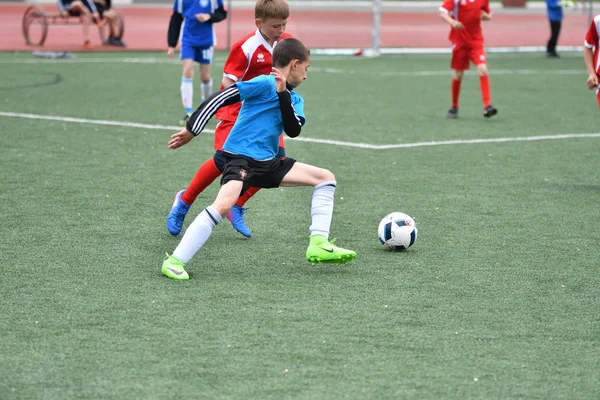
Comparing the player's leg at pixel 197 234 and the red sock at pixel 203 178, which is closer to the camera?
the player's leg at pixel 197 234

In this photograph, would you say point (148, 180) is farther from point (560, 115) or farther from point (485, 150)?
point (560, 115)

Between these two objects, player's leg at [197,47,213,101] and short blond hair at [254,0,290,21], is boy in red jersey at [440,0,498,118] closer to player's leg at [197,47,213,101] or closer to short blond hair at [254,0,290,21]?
player's leg at [197,47,213,101]

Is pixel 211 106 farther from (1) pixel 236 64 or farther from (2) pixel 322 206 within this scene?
(1) pixel 236 64

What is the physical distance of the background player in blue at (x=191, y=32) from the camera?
444 inches

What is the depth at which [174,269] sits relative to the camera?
17.3 ft

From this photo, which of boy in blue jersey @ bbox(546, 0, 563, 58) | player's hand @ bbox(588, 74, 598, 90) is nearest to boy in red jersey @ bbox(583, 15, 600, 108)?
player's hand @ bbox(588, 74, 598, 90)

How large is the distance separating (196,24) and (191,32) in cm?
11

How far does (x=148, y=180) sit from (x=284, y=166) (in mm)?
2854

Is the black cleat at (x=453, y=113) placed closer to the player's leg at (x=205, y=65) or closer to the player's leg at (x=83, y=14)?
the player's leg at (x=205, y=65)

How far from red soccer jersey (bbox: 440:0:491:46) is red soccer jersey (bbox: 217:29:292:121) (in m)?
6.29

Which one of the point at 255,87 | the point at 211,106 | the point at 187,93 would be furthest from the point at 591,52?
the point at 187,93

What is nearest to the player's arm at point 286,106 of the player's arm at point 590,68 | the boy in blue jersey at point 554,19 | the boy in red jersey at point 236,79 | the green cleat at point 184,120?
the boy in red jersey at point 236,79

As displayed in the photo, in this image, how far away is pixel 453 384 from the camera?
3.85 meters

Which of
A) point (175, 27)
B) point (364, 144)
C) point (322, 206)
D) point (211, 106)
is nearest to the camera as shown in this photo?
point (211, 106)
